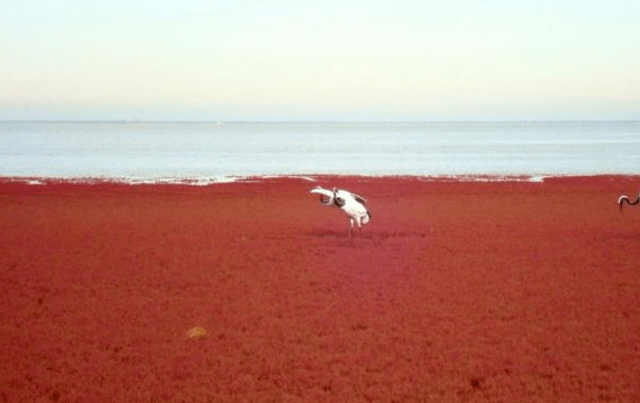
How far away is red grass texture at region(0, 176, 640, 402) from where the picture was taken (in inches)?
384

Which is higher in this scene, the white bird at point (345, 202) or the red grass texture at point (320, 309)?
the white bird at point (345, 202)

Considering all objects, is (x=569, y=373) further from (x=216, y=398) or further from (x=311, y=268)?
(x=311, y=268)

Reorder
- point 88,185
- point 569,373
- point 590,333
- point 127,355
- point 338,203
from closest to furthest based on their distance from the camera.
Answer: point 569,373 < point 127,355 < point 590,333 < point 338,203 < point 88,185

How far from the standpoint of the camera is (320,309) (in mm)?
13312

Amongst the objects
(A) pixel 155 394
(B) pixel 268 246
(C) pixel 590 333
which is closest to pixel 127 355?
(A) pixel 155 394

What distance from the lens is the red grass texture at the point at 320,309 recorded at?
384 inches

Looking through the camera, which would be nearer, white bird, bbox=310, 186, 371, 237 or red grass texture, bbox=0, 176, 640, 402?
red grass texture, bbox=0, 176, 640, 402

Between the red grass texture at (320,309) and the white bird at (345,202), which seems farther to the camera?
the white bird at (345,202)

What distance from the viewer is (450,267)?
56.4ft

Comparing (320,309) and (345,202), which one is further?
(345,202)

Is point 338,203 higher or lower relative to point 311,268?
higher

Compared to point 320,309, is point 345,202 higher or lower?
higher

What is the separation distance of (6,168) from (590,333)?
2483 inches

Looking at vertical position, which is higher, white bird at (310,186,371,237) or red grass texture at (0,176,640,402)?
white bird at (310,186,371,237)
